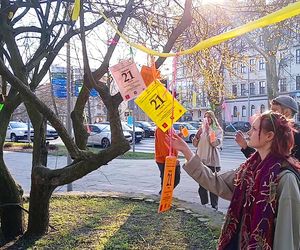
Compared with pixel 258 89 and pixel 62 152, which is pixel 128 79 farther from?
pixel 258 89

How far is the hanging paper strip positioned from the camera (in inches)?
143

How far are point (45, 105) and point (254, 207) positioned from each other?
2.61 metres

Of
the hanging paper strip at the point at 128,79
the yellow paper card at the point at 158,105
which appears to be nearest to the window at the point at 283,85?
the hanging paper strip at the point at 128,79

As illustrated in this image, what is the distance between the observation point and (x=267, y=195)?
2344 millimetres

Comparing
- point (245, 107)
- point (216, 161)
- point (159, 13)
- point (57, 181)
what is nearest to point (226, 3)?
point (159, 13)

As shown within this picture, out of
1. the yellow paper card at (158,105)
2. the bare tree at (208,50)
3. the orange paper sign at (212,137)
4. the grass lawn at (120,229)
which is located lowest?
the grass lawn at (120,229)

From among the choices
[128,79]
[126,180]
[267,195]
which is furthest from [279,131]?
[126,180]

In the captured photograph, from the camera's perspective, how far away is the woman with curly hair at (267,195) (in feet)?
7.54

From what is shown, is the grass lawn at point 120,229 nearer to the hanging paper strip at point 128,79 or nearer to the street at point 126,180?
the street at point 126,180

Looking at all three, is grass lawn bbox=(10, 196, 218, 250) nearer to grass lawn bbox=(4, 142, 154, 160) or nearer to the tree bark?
the tree bark

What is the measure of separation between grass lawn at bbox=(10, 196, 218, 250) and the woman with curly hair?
2523mm

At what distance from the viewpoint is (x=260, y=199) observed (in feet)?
7.78

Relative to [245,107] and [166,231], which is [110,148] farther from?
[245,107]

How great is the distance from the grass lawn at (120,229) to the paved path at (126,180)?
1851 mm
